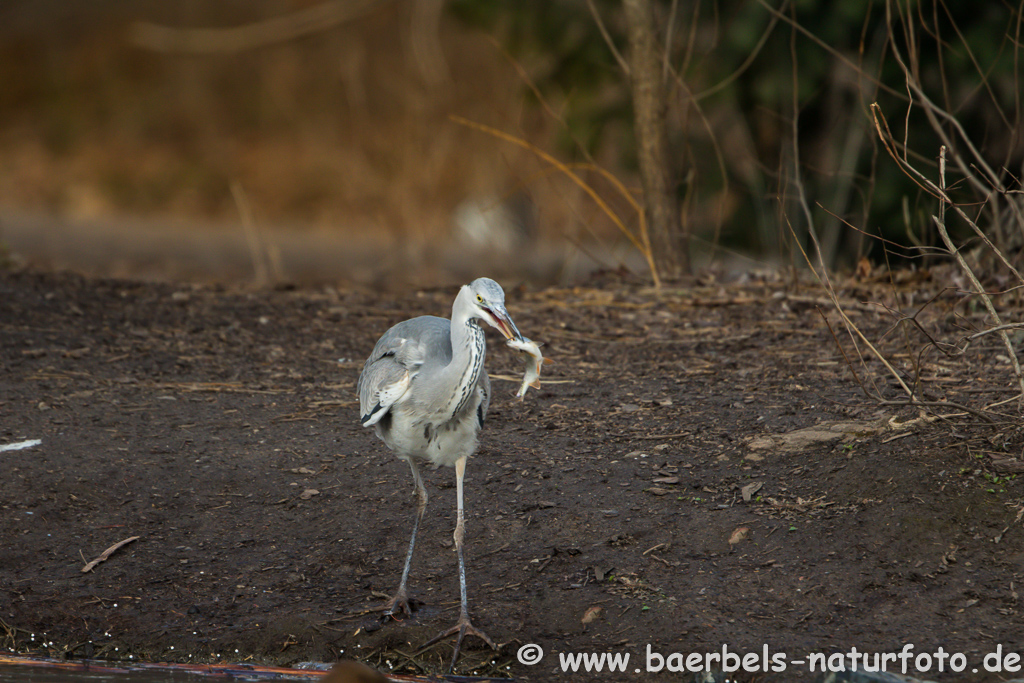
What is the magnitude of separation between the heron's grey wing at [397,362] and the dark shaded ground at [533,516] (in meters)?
0.72

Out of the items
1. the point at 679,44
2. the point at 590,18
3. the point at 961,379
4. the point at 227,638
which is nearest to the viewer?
the point at 227,638

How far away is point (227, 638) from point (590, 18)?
696cm

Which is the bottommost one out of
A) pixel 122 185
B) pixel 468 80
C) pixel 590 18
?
pixel 122 185

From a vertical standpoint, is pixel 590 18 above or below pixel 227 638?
above

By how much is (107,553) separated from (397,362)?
1516 millimetres

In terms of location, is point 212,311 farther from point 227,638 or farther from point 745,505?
point 745,505

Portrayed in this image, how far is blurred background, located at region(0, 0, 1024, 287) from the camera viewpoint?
26.8 feet

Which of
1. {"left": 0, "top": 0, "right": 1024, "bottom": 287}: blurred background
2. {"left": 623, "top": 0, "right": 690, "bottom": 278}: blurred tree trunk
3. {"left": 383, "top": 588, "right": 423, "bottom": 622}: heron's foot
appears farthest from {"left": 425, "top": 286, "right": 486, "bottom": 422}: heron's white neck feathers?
{"left": 623, "top": 0, "right": 690, "bottom": 278}: blurred tree trunk

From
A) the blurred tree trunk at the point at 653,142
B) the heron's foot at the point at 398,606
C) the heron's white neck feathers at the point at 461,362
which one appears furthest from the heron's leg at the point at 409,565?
the blurred tree trunk at the point at 653,142

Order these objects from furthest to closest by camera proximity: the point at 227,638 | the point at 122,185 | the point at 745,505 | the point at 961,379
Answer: the point at 122,185 < the point at 961,379 < the point at 745,505 < the point at 227,638

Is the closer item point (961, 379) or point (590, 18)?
point (961, 379)

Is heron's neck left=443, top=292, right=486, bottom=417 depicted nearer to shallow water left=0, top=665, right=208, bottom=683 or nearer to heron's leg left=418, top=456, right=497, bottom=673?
heron's leg left=418, top=456, right=497, bottom=673

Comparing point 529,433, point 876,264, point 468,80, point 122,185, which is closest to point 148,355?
point 529,433

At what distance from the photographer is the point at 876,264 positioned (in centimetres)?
879
